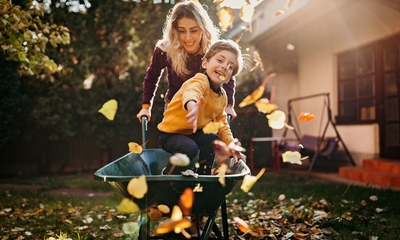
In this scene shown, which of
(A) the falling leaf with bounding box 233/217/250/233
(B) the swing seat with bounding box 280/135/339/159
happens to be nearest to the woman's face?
(A) the falling leaf with bounding box 233/217/250/233

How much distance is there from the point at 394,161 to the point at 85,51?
17.4ft

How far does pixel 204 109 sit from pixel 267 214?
1703mm

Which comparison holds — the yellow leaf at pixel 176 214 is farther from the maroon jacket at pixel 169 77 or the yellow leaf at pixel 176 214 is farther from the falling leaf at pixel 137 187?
the maroon jacket at pixel 169 77

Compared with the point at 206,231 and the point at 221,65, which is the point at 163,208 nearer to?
the point at 206,231

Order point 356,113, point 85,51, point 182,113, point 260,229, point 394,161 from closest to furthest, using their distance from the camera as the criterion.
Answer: point 182,113 < point 260,229 < point 394,161 < point 356,113 < point 85,51

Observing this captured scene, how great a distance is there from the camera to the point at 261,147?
8344mm

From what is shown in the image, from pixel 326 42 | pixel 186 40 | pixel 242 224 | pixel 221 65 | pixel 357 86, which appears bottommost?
pixel 242 224

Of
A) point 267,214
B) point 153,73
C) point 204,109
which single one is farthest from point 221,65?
point 267,214

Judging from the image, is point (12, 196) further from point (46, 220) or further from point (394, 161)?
point (394, 161)

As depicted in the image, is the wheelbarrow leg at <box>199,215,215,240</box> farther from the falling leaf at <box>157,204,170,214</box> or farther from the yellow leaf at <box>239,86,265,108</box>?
the yellow leaf at <box>239,86,265,108</box>

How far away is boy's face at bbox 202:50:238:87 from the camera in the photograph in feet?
7.45

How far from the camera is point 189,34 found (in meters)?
2.73

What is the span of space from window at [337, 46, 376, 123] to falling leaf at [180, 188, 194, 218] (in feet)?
17.4

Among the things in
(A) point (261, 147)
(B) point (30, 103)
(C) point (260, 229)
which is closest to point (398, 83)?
(A) point (261, 147)
